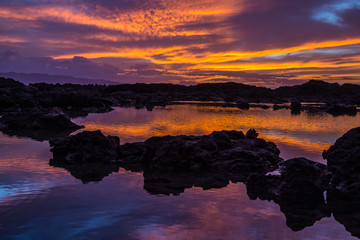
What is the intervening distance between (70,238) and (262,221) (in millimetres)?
4588

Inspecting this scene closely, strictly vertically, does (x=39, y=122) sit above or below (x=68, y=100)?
below

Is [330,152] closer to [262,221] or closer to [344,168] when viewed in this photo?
[344,168]

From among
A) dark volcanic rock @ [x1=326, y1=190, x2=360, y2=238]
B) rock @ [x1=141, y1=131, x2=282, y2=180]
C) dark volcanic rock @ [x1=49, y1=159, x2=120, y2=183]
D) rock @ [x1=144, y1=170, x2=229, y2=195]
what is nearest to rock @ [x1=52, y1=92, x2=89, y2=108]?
dark volcanic rock @ [x1=49, y1=159, x2=120, y2=183]

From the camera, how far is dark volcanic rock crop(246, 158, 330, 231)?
873 centimetres

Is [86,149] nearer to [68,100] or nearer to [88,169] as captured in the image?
[88,169]

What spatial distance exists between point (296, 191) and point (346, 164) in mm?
2905

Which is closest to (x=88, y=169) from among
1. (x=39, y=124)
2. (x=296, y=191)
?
(x=296, y=191)

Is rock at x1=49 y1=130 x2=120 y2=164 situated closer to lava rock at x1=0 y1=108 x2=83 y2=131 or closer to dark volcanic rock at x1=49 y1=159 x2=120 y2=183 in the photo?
dark volcanic rock at x1=49 y1=159 x2=120 y2=183

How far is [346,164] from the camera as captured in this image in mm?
11203

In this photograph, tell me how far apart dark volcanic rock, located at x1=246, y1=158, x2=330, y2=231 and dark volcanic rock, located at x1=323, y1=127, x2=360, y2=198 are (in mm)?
1326

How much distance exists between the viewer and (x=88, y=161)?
1409 centimetres

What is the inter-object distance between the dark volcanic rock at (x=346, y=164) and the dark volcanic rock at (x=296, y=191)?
1.33 meters

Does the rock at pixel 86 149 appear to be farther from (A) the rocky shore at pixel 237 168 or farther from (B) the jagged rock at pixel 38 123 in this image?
(B) the jagged rock at pixel 38 123

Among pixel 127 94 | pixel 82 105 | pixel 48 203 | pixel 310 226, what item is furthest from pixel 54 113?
pixel 127 94
